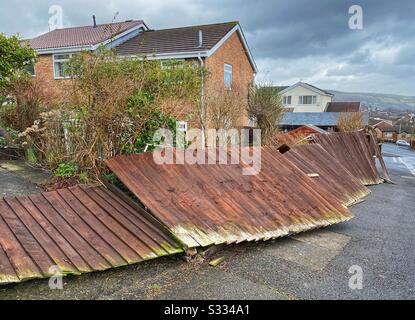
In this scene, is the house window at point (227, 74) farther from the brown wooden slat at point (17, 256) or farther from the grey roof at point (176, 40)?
the brown wooden slat at point (17, 256)

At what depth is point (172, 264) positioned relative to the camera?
3.67 meters

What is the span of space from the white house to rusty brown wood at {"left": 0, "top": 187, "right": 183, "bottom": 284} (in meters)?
42.7

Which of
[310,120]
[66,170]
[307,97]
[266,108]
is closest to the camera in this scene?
[66,170]

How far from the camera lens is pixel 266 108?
1065cm

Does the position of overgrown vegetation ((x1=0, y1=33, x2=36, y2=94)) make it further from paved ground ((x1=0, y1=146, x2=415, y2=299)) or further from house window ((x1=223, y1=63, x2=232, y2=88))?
house window ((x1=223, y1=63, x2=232, y2=88))

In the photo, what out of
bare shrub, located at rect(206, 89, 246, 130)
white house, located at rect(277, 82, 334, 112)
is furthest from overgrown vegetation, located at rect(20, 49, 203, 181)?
white house, located at rect(277, 82, 334, 112)

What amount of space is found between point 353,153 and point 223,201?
23.4 feet

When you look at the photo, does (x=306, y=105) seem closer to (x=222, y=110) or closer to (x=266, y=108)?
(x=266, y=108)

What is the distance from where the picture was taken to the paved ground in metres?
3.11

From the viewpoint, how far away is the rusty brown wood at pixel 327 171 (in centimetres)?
693

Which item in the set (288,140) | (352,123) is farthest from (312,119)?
(288,140)

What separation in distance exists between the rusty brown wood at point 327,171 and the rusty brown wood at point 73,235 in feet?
14.5

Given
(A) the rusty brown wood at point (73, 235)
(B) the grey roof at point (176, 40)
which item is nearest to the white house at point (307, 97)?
(B) the grey roof at point (176, 40)

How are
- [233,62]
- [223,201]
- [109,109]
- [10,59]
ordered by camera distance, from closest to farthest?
[223,201] < [109,109] < [10,59] < [233,62]
